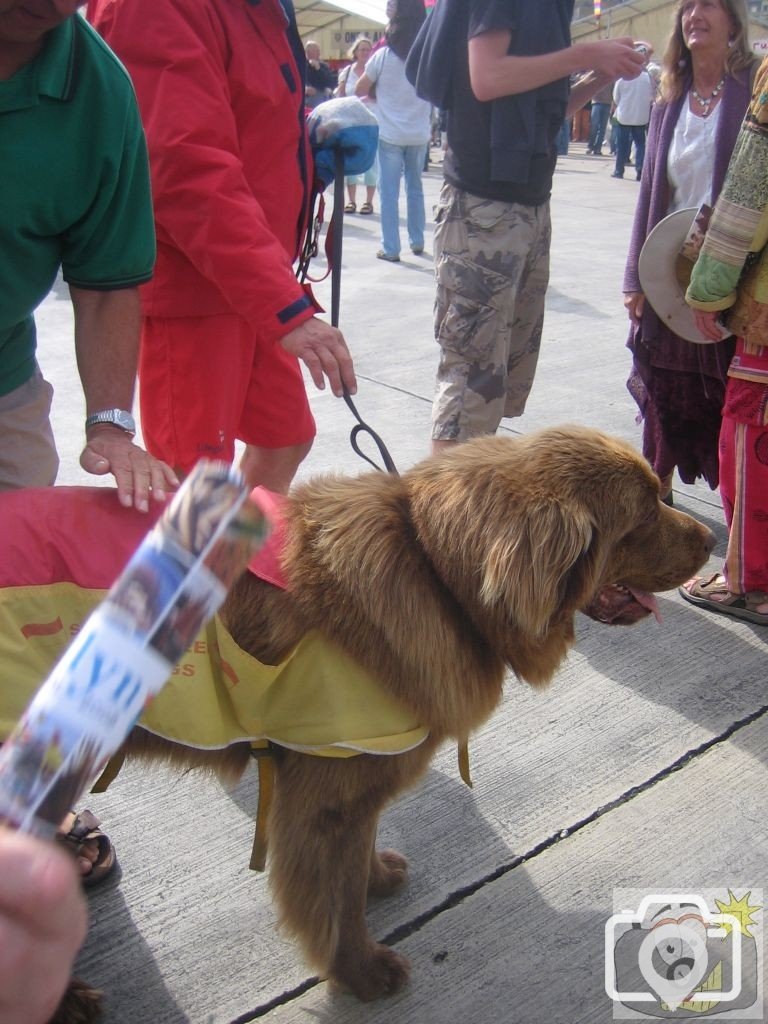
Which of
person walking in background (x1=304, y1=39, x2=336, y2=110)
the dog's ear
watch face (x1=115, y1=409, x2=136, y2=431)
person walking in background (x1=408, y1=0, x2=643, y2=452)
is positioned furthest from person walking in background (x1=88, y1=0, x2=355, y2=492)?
person walking in background (x1=304, y1=39, x2=336, y2=110)

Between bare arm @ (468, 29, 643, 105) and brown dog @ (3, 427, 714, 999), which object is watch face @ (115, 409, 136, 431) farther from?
bare arm @ (468, 29, 643, 105)

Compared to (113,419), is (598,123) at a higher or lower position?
lower

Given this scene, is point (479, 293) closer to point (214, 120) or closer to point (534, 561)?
point (214, 120)

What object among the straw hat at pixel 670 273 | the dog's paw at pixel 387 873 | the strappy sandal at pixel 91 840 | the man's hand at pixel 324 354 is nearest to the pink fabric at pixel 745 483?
the straw hat at pixel 670 273

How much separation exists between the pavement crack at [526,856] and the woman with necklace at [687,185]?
1397mm

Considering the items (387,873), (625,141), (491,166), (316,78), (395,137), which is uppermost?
(491,166)

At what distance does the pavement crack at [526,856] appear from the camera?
2.16 m

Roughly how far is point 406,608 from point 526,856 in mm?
1005

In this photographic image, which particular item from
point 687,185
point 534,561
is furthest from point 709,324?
point 534,561

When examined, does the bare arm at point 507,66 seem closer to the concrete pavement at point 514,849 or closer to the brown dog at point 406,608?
the brown dog at point 406,608

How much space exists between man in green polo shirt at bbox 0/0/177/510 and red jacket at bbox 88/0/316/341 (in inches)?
9.3

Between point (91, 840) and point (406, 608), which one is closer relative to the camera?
point (406, 608)

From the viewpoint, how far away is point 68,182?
2000mm

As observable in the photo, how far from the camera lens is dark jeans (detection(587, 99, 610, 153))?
23625 mm
